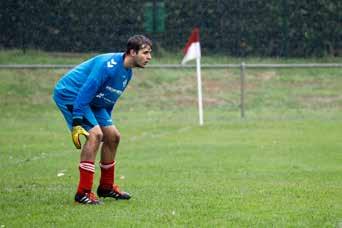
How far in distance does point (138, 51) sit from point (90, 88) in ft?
2.13

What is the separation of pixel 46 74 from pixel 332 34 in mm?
9167

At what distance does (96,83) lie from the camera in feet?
30.6

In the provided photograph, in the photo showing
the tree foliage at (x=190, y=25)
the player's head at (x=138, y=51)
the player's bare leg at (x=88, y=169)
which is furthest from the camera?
the tree foliage at (x=190, y=25)

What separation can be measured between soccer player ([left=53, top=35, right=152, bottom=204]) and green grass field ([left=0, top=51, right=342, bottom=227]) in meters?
0.35

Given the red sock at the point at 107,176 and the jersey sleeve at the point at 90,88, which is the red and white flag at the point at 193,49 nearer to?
the red sock at the point at 107,176

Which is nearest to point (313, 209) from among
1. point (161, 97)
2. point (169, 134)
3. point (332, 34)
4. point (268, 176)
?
point (268, 176)

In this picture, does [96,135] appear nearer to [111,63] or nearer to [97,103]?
[97,103]

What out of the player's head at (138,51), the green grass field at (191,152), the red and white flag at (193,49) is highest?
the player's head at (138,51)

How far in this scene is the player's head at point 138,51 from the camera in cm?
953

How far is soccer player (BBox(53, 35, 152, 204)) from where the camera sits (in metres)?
9.41

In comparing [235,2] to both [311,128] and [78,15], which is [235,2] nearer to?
[78,15]

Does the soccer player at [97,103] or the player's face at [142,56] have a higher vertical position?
the player's face at [142,56]

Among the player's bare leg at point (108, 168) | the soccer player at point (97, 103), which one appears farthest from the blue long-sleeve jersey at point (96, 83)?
the player's bare leg at point (108, 168)

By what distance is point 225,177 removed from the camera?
1225 centimetres
